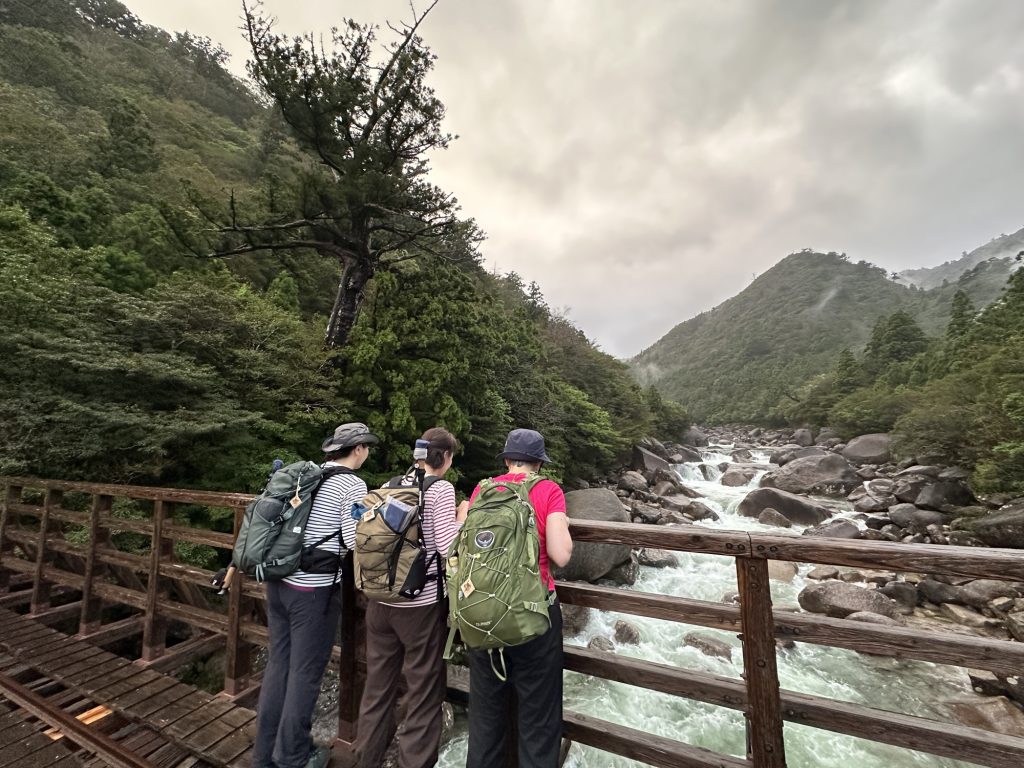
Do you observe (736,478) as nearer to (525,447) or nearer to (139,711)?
(525,447)

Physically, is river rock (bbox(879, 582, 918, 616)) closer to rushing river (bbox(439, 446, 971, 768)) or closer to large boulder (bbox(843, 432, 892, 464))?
rushing river (bbox(439, 446, 971, 768))

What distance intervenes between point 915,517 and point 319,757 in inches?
665

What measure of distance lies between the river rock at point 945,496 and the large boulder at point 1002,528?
8.85ft

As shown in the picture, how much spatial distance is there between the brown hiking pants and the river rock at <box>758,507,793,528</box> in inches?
583

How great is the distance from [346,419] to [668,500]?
13261 mm

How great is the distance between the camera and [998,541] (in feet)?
33.0

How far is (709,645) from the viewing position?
7238mm

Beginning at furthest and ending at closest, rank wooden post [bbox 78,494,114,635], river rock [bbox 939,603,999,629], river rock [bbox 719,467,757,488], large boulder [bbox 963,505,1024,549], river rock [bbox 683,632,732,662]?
river rock [bbox 719,467,757,488] < large boulder [bbox 963,505,1024,549] < river rock [bbox 939,603,999,629] < river rock [bbox 683,632,732,662] < wooden post [bbox 78,494,114,635]

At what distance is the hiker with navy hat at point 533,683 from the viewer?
1856mm

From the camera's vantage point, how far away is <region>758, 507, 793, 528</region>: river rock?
13.5 meters

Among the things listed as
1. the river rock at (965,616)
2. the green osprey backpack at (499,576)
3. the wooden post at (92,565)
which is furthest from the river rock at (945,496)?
the wooden post at (92,565)

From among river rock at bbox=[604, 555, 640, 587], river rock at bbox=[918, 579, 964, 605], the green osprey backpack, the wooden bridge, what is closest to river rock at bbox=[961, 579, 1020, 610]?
river rock at bbox=[918, 579, 964, 605]

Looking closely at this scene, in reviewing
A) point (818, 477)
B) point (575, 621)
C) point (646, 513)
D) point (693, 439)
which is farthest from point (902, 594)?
point (693, 439)

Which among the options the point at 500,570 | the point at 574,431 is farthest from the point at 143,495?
the point at 574,431
